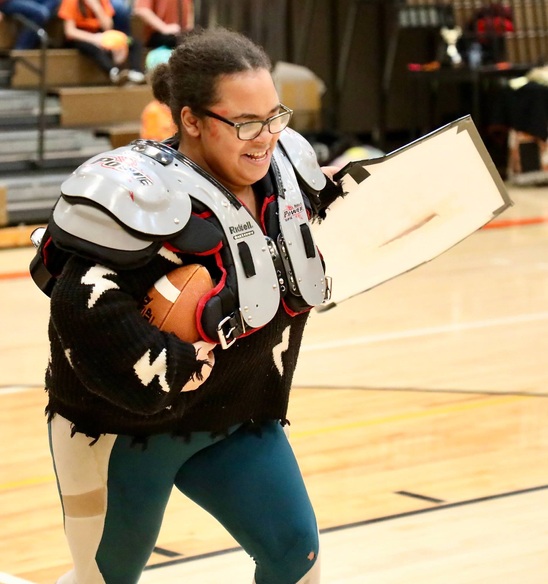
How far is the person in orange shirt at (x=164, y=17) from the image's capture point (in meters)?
12.9

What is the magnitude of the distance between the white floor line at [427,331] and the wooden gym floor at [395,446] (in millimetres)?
12

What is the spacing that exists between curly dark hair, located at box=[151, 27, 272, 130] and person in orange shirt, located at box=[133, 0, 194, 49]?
410 inches

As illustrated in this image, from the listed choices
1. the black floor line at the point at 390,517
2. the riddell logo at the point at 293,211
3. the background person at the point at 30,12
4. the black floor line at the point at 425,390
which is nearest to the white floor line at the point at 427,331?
the black floor line at the point at 425,390

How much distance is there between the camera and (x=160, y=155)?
252 centimetres

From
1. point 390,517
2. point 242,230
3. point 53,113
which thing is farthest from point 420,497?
point 53,113

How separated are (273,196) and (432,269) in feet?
23.1

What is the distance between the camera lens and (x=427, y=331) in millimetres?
7359

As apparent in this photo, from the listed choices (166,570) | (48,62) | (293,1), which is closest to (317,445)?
(166,570)

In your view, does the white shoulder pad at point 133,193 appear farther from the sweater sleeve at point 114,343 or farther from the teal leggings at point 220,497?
the teal leggings at point 220,497

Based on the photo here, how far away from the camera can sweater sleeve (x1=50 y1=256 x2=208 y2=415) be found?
7.63 feet

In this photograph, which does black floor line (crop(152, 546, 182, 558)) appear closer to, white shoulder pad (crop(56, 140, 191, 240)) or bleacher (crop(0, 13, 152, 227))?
white shoulder pad (crop(56, 140, 191, 240))

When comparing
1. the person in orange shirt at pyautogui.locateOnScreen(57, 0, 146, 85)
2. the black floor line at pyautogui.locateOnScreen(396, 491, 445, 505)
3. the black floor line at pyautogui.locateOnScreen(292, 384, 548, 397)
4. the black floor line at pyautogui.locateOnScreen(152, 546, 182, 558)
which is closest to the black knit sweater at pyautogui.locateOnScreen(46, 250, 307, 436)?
the black floor line at pyautogui.locateOnScreen(152, 546, 182, 558)

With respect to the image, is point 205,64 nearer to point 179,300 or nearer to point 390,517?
point 179,300

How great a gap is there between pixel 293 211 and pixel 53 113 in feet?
34.6
